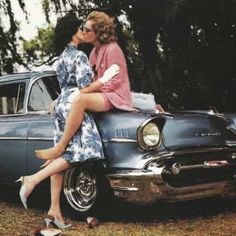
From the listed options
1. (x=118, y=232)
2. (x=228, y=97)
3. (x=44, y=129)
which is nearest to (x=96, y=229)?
(x=118, y=232)

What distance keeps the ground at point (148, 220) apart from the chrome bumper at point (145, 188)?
236 mm

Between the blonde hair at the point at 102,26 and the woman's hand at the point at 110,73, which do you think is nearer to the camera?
the woman's hand at the point at 110,73

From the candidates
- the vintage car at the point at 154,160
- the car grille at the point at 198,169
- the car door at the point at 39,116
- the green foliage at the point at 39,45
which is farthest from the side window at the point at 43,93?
the green foliage at the point at 39,45

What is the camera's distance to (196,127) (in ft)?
17.6

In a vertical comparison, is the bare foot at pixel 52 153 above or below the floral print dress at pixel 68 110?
below

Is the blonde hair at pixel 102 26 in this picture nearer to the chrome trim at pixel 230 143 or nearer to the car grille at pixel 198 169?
the car grille at pixel 198 169

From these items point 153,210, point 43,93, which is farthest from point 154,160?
point 43,93

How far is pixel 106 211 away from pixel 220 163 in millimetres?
1070

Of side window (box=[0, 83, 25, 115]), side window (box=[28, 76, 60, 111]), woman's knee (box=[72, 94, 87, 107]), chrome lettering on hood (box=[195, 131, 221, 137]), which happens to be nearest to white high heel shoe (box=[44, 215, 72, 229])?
woman's knee (box=[72, 94, 87, 107])

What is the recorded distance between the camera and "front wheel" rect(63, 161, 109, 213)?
5219 millimetres

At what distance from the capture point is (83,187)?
5.39m

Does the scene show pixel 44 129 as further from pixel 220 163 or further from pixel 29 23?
pixel 29 23

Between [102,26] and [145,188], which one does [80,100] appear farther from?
[145,188]

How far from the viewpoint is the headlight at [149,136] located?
5098 millimetres
